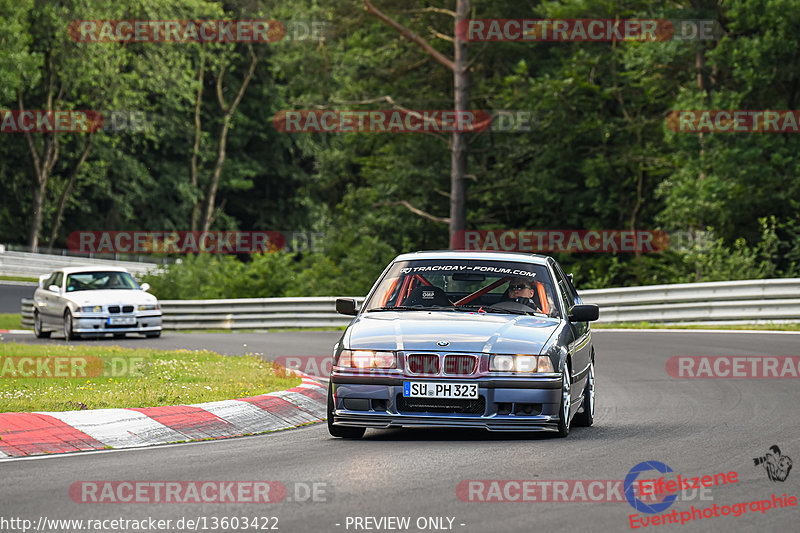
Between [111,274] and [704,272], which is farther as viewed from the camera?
[704,272]

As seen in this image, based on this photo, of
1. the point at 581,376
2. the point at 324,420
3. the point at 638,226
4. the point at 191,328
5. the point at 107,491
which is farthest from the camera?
the point at 638,226

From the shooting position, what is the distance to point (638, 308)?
86.3ft

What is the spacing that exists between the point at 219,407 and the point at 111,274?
16205 millimetres

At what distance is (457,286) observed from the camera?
449 inches

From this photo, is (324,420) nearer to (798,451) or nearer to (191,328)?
(798,451)

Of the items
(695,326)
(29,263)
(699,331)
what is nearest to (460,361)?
(699,331)

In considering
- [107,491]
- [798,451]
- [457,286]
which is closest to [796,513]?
[798,451]

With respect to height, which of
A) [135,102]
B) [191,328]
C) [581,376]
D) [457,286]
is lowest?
[191,328]

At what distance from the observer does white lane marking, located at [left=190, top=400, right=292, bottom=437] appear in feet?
34.4

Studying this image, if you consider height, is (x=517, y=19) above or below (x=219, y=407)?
above

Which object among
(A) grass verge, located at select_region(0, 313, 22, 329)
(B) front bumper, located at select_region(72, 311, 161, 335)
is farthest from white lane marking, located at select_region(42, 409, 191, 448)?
(A) grass verge, located at select_region(0, 313, 22, 329)

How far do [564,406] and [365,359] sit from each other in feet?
5.28

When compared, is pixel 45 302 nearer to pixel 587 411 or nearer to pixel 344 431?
pixel 344 431

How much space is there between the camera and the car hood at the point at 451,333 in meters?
9.16
